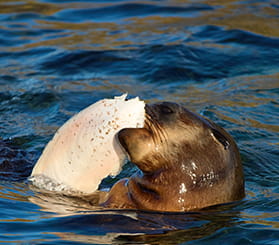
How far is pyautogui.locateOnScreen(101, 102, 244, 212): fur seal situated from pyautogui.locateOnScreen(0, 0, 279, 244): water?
14 cm

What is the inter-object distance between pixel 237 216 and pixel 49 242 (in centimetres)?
132

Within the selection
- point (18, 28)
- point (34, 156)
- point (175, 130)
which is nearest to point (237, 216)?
point (175, 130)

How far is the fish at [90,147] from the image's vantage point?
489 centimetres

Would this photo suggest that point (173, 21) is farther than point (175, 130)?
Yes

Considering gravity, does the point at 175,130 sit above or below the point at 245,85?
above

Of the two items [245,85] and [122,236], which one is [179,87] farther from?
[122,236]

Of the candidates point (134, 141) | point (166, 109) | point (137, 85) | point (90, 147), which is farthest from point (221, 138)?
point (137, 85)

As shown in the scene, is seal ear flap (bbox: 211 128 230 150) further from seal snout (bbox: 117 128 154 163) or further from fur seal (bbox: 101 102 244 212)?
seal snout (bbox: 117 128 154 163)

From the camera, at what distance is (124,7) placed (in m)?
12.8

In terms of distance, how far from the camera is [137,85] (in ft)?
29.5

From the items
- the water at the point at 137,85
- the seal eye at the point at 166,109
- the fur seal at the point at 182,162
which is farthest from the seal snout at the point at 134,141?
the water at the point at 137,85

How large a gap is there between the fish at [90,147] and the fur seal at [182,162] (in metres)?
0.13

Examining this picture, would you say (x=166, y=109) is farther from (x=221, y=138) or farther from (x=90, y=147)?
(x=90, y=147)

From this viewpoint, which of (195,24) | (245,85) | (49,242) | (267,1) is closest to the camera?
(49,242)
